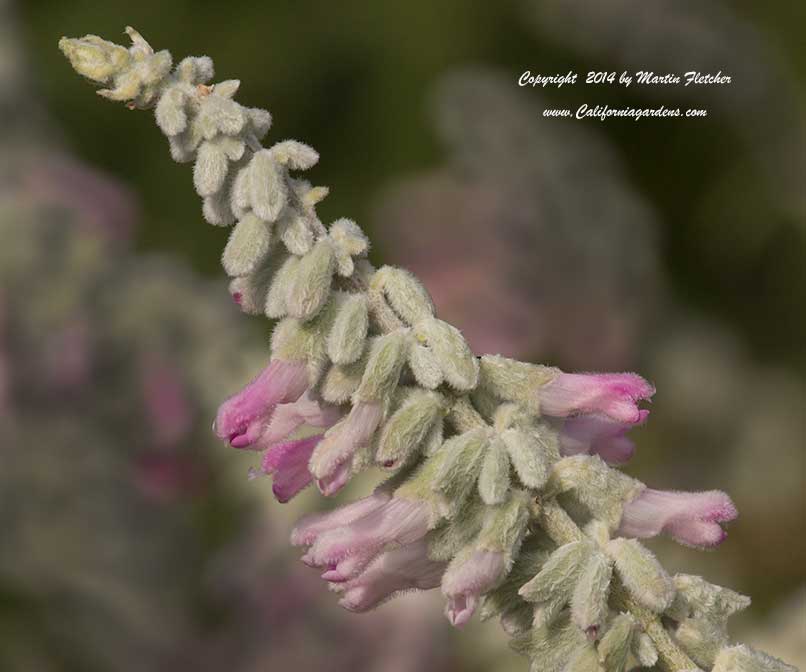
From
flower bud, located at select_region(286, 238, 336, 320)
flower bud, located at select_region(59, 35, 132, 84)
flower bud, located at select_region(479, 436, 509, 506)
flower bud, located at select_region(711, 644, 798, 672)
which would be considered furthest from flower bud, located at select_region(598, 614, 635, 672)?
flower bud, located at select_region(59, 35, 132, 84)

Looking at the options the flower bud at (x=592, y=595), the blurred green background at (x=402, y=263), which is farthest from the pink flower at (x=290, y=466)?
the blurred green background at (x=402, y=263)

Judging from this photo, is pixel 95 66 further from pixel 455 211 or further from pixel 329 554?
pixel 455 211

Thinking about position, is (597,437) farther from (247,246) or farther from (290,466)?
(247,246)

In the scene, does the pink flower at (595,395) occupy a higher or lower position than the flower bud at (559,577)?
higher

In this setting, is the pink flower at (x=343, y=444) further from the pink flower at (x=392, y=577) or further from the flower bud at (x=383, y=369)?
the pink flower at (x=392, y=577)

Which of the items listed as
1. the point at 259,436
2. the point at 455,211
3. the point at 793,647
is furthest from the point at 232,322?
the point at 259,436

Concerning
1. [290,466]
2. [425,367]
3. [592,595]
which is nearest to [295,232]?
[425,367]
